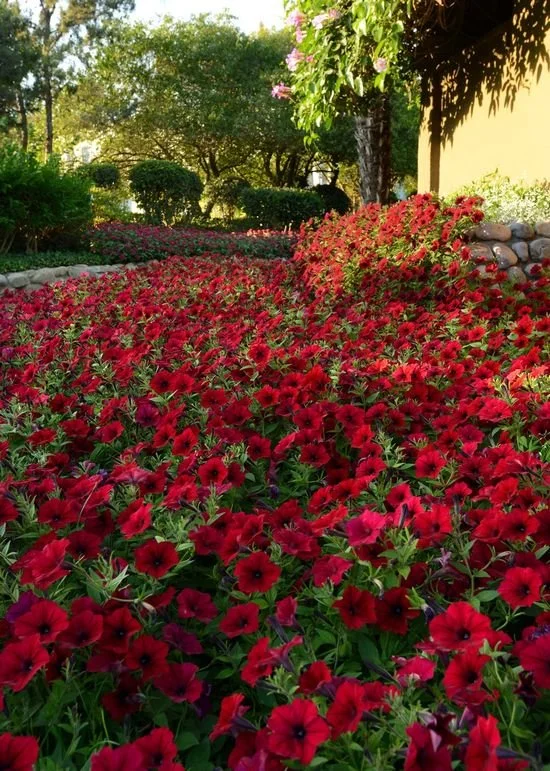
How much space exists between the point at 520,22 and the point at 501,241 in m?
2.92

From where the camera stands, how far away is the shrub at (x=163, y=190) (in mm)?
17109

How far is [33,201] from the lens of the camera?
9.25m

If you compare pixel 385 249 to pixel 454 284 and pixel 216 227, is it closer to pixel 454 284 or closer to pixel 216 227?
pixel 454 284

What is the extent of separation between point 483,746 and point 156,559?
78 centimetres

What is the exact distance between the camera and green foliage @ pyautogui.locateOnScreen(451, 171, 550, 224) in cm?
631

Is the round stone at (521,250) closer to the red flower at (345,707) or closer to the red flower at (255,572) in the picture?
the red flower at (255,572)

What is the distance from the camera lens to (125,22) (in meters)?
25.3

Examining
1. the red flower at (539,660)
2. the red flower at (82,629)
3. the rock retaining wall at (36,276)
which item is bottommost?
the red flower at (82,629)

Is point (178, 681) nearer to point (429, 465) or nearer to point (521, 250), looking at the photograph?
point (429, 465)

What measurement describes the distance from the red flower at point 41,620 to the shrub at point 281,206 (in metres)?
16.8

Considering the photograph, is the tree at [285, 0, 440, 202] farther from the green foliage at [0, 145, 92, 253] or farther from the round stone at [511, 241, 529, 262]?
the green foliage at [0, 145, 92, 253]

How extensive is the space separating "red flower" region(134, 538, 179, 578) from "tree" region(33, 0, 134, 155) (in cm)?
2613

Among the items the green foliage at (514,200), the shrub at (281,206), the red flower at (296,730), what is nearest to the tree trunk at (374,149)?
the green foliage at (514,200)

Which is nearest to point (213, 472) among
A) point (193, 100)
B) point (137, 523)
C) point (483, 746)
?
point (137, 523)
